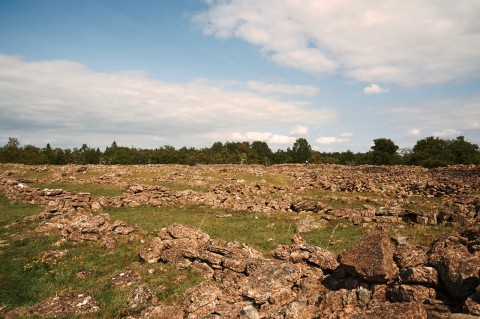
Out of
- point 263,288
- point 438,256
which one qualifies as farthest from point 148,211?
point 438,256

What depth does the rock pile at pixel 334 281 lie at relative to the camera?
9.59m

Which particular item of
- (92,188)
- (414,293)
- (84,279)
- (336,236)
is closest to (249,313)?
(414,293)

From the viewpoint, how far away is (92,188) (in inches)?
1944

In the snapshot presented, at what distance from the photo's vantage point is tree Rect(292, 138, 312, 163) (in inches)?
5310

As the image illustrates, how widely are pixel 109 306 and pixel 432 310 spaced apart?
1291 cm

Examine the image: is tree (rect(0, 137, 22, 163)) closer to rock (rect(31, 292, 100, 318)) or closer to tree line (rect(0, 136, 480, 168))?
tree line (rect(0, 136, 480, 168))

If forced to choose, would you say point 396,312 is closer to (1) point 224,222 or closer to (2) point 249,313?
(2) point 249,313

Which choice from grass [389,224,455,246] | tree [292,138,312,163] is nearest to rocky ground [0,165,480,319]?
grass [389,224,455,246]

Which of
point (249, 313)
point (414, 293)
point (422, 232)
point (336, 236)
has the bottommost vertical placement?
point (249, 313)

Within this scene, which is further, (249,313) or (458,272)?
(249,313)

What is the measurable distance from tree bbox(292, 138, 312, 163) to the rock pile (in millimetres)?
119949

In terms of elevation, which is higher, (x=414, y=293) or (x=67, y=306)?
(x=414, y=293)

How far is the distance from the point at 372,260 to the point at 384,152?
A: 104093mm

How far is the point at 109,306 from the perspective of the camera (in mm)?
13188
